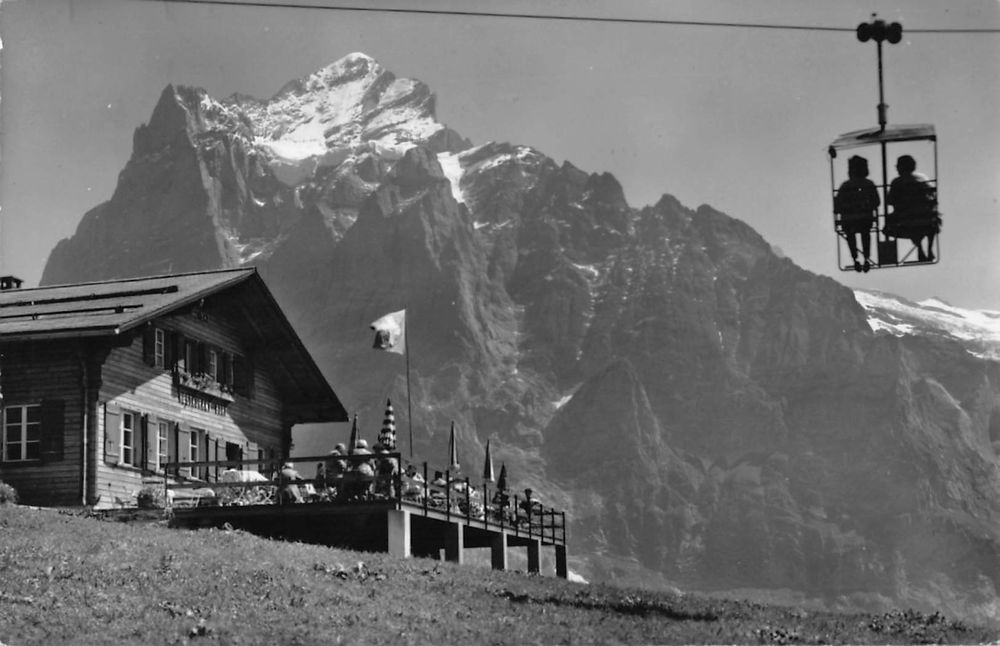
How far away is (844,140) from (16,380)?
25.3 metres

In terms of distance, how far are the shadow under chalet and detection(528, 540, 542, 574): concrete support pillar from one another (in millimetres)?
74

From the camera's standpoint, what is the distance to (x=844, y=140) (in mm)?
21625

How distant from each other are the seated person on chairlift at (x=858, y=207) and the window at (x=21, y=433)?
24.4 m

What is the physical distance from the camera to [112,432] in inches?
1604

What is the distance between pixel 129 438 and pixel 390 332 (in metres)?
7.82

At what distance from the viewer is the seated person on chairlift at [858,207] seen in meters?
21.9

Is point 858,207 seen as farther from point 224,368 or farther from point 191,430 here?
point 224,368

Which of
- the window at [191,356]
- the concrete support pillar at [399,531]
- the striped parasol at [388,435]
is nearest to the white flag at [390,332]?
the striped parasol at [388,435]

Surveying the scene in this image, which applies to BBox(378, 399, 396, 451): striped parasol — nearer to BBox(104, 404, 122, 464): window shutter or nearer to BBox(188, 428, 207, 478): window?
BBox(188, 428, 207, 478): window

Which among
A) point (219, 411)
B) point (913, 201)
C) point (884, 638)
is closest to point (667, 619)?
point (884, 638)

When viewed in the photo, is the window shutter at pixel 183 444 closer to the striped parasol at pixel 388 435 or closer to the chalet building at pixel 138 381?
the chalet building at pixel 138 381

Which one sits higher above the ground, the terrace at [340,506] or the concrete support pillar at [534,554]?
the terrace at [340,506]

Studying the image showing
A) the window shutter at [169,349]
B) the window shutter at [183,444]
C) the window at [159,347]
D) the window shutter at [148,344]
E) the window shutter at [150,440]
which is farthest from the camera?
the window shutter at [183,444]

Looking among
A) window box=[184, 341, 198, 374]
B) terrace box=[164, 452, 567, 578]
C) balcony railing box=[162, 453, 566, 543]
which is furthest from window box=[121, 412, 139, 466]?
window box=[184, 341, 198, 374]
